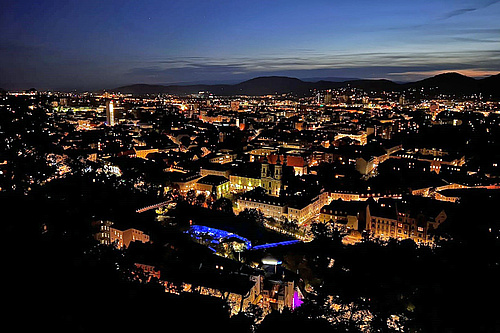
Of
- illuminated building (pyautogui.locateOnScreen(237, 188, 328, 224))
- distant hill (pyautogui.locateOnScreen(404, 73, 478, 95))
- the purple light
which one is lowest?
the purple light

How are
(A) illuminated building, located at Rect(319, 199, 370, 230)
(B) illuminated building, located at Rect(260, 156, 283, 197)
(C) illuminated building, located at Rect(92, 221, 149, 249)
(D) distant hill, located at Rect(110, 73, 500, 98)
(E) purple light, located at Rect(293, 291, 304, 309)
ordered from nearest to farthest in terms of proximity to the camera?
(E) purple light, located at Rect(293, 291, 304, 309) < (C) illuminated building, located at Rect(92, 221, 149, 249) < (A) illuminated building, located at Rect(319, 199, 370, 230) < (B) illuminated building, located at Rect(260, 156, 283, 197) < (D) distant hill, located at Rect(110, 73, 500, 98)

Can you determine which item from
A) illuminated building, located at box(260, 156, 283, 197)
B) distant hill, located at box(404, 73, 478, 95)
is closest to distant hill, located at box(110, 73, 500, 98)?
distant hill, located at box(404, 73, 478, 95)

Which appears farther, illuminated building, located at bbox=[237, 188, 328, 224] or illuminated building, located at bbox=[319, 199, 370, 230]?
illuminated building, located at bbox=[237, 188, 328, 224]

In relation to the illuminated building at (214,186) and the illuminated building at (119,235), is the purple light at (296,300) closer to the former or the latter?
the illuminated building at (119,235)

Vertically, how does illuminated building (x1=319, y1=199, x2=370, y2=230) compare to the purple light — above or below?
above

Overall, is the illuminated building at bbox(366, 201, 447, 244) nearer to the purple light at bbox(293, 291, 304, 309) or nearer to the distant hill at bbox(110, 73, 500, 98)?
the purple light at bbox(293, 291, 304, 309)

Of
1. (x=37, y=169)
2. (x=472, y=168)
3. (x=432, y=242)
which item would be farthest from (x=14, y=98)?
(x=472, y=168)

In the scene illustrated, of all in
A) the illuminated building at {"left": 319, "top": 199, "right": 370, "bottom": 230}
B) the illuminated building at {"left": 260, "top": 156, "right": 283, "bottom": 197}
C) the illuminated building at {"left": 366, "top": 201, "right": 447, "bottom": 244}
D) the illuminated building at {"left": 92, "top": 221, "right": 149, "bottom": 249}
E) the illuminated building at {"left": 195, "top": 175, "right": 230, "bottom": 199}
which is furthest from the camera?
the illuminated building at {"left": 260, "top": 156, "right": 283, "bottom": 197}

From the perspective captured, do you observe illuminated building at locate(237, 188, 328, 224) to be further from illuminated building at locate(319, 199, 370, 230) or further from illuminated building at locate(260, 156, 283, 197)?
illuminated building at locate(260, 156, 283, 197)

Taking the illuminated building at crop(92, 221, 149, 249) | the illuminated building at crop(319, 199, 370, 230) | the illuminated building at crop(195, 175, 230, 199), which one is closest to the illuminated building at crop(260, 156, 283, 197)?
the illuminated building at crop(195, 175, 230, 199)

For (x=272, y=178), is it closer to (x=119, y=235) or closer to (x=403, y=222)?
(x=403, y=222)

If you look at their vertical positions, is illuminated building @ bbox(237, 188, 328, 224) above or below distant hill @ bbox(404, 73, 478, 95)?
below

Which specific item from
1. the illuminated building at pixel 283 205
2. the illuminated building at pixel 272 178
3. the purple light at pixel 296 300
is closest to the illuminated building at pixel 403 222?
the illuminated building at pixel 283 205
